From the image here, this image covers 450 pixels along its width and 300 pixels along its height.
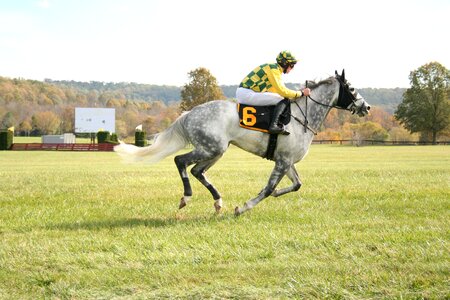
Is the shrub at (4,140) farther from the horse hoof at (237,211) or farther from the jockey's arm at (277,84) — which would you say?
the jockey's arm at (277,84)

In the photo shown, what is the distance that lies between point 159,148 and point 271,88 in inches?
90.1

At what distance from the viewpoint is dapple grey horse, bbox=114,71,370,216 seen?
10039mm

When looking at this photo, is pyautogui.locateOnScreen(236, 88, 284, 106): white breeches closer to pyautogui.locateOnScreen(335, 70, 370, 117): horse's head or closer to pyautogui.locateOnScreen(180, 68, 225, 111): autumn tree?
pyautogui.locateOnScreen(335, 70, 370, 117): horse's head

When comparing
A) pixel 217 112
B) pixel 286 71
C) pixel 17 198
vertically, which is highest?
pixel 286 71

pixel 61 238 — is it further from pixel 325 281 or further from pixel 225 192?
pixel 225 192

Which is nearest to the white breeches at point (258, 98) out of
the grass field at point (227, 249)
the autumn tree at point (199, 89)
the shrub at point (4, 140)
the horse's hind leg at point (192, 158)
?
the horse's hind leg at point (192, 158)

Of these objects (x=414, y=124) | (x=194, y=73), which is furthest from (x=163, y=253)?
(x=414, y=124)

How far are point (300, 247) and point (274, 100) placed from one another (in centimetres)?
340

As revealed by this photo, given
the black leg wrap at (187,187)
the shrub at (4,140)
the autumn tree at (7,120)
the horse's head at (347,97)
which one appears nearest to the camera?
the black leg wrap at (187,187)

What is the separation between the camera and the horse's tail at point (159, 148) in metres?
10.6

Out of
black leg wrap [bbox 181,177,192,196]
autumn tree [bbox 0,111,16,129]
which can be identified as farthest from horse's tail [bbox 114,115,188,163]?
autumn tree [bbox 0,111,16,129]

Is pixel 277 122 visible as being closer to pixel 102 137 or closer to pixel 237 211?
pixel 237 211

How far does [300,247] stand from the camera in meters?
7.36

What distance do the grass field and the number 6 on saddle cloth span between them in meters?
1.54
